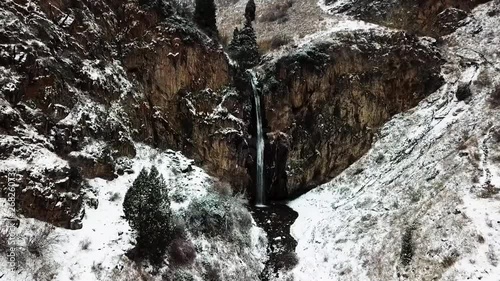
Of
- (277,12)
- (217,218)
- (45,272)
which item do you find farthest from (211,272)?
(277,12)

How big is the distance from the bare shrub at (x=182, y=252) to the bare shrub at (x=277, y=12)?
1145 inches

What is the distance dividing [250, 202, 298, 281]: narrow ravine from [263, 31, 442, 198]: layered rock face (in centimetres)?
242

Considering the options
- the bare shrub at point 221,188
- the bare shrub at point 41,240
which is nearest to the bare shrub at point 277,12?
the bare shrub at point 221,188

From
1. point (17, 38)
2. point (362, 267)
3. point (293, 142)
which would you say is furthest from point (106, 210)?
point (293, 142)

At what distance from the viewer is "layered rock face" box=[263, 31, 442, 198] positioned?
29109mm

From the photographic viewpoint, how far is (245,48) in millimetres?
31375

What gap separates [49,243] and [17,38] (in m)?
9.71

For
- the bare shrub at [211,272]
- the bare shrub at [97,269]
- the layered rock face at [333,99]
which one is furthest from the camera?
the layered rock face at [333,99]

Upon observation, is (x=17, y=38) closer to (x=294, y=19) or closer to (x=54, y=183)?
(x=54, y=183)

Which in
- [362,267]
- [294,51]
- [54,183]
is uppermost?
[294,51]

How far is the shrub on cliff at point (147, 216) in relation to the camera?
643 inches

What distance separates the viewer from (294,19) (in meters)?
39.9

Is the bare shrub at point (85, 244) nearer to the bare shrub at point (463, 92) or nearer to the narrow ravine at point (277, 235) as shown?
the narrow ravine at point (277, 235)

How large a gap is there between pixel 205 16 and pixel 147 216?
62.6ft
